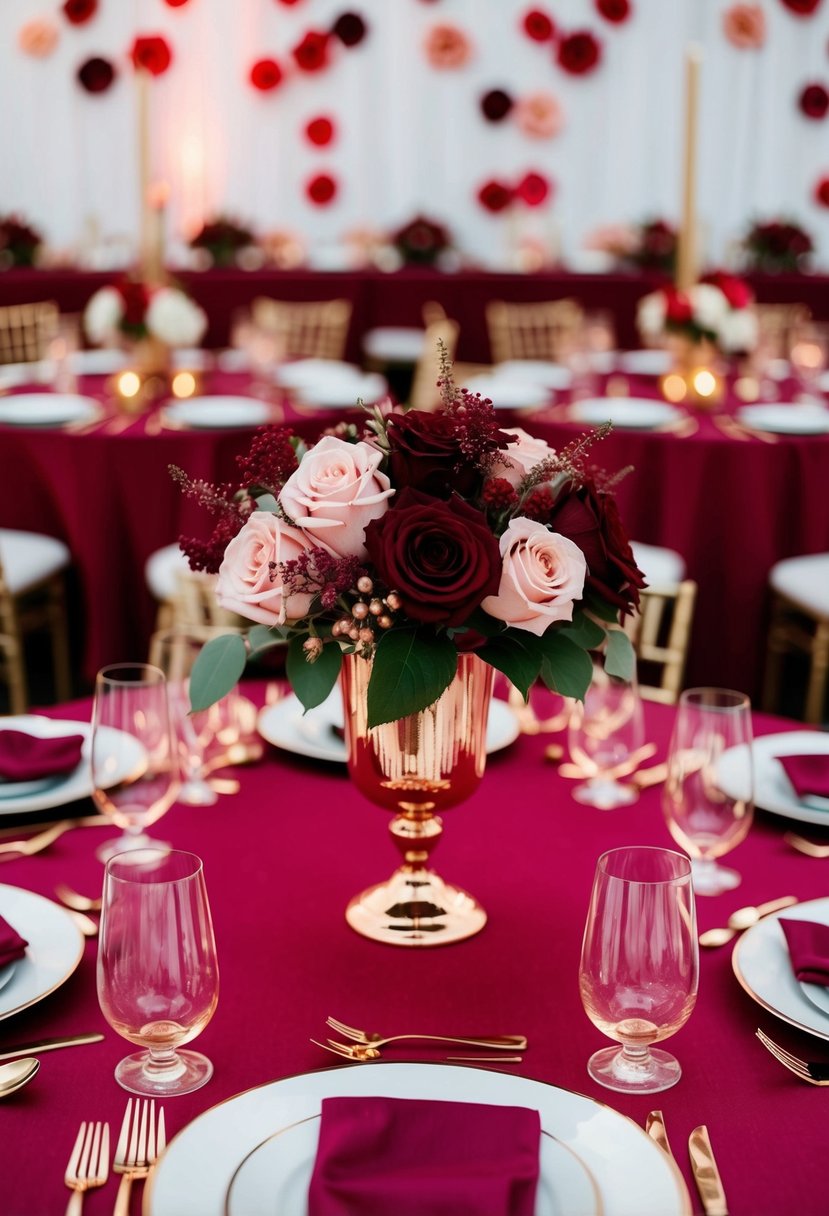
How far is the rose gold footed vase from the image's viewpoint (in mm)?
1219

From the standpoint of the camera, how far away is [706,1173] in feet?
→ 3.08

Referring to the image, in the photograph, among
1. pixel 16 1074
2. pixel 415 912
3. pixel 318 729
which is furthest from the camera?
pixel 318 729

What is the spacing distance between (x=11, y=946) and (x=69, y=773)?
432 mm

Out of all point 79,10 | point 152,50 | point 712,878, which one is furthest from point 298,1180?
point 79,10

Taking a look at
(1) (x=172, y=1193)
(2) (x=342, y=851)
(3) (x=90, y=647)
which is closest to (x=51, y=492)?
(3) (x=90, y=647)

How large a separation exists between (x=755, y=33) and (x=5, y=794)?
7.69m

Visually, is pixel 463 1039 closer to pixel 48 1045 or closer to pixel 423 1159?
pixel 423 1159

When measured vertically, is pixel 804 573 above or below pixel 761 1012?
below

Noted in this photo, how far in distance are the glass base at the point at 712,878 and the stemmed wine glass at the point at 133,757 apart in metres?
0.54

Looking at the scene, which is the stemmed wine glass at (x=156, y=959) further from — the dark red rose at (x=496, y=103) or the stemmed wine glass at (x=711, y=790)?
the dark red rose at (x=496, y=103)

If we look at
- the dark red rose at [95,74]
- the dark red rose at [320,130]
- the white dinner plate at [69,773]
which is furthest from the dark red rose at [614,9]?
the white dinner plate at [69,773]

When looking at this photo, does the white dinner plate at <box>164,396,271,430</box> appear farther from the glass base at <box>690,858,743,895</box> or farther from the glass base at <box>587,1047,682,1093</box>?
the glass base at <box>587,1047,682,1093</box>

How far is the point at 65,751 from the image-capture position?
5.16 ft

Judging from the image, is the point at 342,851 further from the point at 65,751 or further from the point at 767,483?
the point at 767,483
